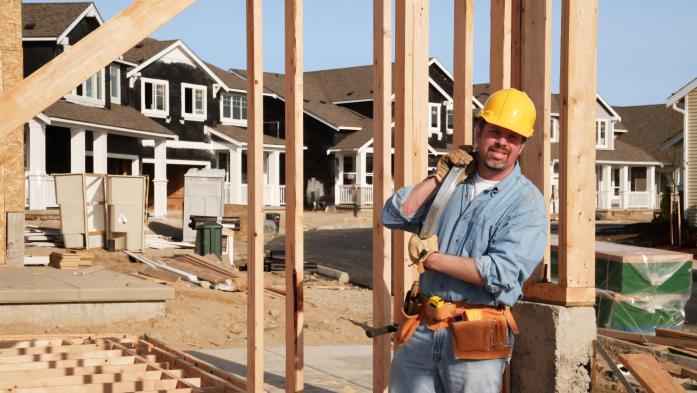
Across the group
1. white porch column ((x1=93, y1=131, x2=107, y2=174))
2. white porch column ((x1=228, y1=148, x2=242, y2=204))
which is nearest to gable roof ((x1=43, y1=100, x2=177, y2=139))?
white porch column ((x1=93, y1=131, x2=107, y2=174))

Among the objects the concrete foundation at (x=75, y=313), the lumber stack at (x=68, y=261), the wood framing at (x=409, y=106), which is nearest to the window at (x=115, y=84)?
the lumber stack at (x=68, y=261)

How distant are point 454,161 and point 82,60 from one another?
6.31 ft

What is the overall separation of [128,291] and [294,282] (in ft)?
20.2

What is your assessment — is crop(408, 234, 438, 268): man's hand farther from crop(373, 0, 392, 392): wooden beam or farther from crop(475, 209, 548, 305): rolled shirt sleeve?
crop(373, 0, 392, 392): wooden beam

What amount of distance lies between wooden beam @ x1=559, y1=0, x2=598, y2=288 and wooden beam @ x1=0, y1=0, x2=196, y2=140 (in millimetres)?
2183

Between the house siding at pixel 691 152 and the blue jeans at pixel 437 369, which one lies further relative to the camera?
the house siding at pixel 691 152

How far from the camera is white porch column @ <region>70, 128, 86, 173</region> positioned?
31.0 meters

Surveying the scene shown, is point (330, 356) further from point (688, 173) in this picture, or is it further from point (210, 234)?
point (688, 173)

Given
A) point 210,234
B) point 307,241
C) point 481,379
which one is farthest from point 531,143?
point 307,241

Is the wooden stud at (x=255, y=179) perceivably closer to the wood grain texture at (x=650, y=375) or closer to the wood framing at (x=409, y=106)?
the wood framing at (x=409, y=106)

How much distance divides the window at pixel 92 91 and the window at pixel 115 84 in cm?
101

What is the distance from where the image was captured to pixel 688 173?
33.7 metres

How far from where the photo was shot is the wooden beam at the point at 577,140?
507cm

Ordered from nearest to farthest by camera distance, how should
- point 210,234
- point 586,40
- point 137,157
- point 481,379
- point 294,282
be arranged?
point 481,379, point 586,40, point 294,282, point 210,234, point 137,157
